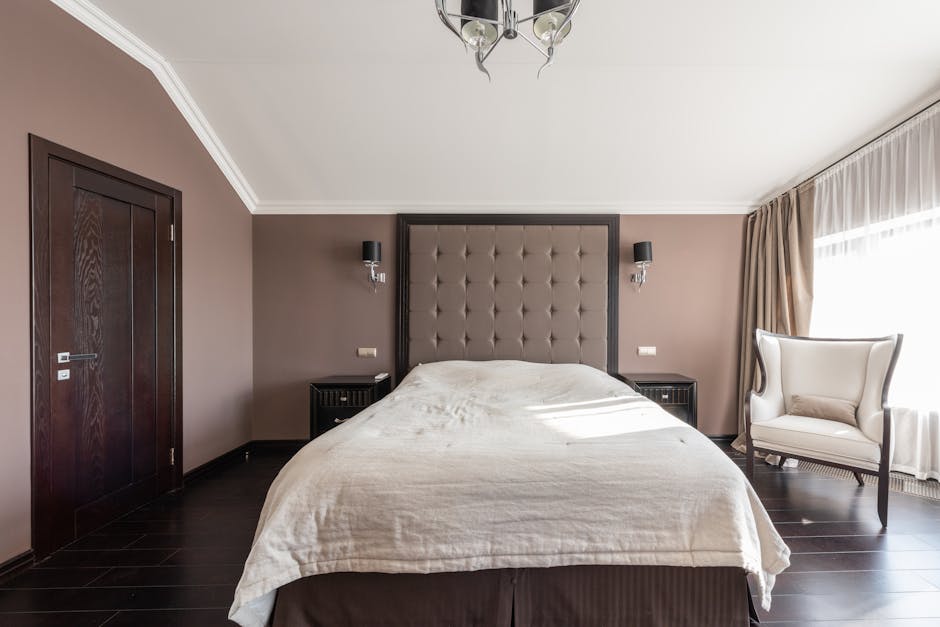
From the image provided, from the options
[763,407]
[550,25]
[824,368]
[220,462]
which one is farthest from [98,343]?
[824,368]

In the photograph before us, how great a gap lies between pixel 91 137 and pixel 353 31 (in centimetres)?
161

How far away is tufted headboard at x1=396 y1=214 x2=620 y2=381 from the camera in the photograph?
12.4ft

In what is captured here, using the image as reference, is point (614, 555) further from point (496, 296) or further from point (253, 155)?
point (253, 155)

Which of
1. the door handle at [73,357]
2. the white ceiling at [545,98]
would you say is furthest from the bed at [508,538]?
the white ceiling at [545,98]

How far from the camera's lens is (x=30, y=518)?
202 cm

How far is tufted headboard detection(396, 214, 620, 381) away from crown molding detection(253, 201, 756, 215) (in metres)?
0.10

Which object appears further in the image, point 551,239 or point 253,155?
point 551,239

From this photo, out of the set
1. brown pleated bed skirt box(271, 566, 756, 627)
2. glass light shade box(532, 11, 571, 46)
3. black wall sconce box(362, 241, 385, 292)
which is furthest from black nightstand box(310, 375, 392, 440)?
glass light shade box(532, 11, 571, 46)

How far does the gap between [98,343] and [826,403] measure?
4.67m

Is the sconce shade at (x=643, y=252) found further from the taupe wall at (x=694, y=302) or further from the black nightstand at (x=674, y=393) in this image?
the black nightstand at (x=674, y=393)

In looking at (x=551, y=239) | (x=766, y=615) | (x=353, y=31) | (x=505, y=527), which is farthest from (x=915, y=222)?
(x=353, y=31)

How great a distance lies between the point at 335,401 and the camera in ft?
11.2

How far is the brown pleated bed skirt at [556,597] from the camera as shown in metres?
1.45

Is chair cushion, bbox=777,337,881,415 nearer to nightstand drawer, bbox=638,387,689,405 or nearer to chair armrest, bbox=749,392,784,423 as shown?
chair armrest, bbox=749,392,784,423
